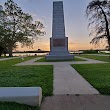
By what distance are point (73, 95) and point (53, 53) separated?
60.4 ft

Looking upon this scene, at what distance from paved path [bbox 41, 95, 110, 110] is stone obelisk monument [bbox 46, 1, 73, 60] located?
17.3 metres

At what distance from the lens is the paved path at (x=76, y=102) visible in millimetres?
4844

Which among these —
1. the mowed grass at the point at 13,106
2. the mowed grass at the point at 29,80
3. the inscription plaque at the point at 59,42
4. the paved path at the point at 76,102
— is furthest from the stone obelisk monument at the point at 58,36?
the mowed grass at the point at 13,106

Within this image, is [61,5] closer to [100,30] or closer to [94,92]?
[100,30]

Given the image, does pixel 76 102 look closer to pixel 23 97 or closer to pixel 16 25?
pixel 23 97

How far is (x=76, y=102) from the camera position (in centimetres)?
520

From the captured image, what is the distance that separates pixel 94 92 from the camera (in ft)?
20.6

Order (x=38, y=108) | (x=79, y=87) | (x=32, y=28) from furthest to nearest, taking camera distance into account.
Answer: (x=32, y=28) → (x=79, y=87) → (x=38, y=108)

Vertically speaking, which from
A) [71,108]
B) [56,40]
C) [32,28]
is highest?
[32,28]

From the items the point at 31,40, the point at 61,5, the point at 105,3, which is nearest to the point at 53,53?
the point at 61,5

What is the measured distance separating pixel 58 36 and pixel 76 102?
1980 cm

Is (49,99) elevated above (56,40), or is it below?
below

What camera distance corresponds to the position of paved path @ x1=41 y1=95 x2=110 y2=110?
4.84 m

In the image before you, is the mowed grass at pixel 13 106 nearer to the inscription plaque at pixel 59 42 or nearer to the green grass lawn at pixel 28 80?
the green grass lawn at pixel 28 80
